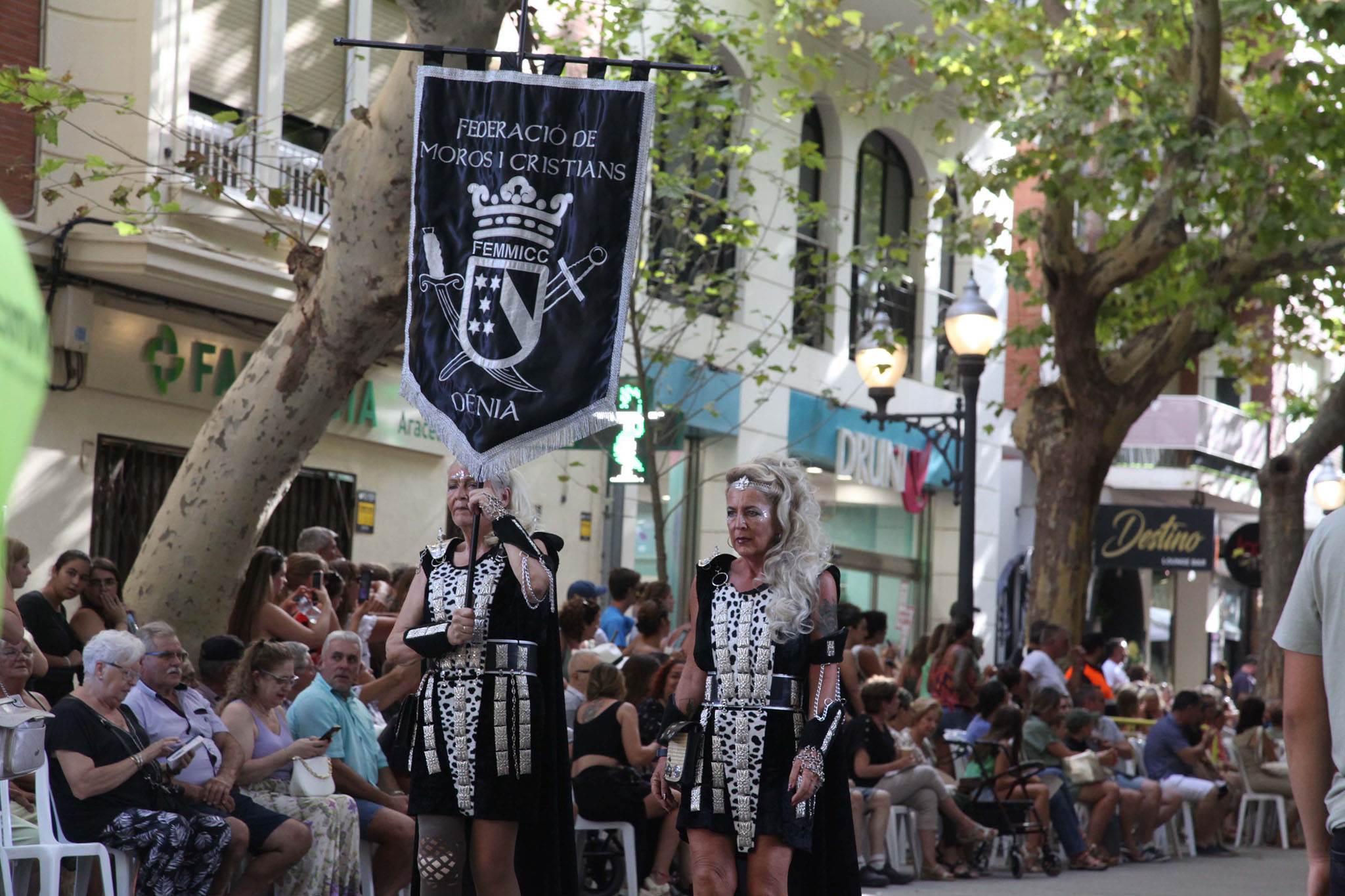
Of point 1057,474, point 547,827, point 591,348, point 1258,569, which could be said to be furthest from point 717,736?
point 1258,569

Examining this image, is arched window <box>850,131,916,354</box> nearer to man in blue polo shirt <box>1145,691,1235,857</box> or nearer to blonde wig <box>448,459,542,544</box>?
man in blue polo shirt <box>1145,691,1235,857</box>

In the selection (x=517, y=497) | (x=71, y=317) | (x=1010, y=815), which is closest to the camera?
(x=517, y=497)

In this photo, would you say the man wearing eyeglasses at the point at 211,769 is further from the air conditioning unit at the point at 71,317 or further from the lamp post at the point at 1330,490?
the lamp post at the point at 1330,490

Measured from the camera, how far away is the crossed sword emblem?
698 cm

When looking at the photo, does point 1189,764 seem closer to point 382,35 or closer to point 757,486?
point 382,35

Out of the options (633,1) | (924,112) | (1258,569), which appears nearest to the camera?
(633,1)

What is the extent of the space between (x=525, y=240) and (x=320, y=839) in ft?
9.82

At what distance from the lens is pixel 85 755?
7023mm

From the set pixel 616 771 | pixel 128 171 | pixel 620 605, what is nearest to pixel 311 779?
pixel 616 771

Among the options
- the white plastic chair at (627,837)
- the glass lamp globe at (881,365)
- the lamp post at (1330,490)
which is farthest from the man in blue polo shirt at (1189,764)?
the lamp post at (1330,490)

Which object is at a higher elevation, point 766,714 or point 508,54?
point 508,54

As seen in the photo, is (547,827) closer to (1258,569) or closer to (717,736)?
(717,736)

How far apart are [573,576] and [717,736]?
1277cm

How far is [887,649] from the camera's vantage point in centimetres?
1639
